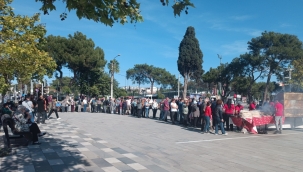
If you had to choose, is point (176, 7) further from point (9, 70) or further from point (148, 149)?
point (9, 70)

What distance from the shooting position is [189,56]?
54094mm

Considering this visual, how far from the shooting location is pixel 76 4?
14.5 feet

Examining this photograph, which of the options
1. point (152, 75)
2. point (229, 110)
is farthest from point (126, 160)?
point (152, 75)

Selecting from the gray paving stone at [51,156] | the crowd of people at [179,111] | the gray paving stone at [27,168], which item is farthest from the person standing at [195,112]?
the gray paving stone at [27,168]

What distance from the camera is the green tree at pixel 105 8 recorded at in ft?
14.2

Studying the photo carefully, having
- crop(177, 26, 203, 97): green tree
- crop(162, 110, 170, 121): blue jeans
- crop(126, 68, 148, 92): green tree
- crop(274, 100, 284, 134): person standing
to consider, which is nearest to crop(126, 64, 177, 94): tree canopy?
crop(126, 68, 148, 92): green tree

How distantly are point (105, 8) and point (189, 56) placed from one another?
1995 inches

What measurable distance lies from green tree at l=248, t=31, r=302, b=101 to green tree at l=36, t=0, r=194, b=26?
3931 cm

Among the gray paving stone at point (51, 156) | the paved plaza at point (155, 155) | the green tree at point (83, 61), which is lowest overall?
the paved plaza at point (155, 155)

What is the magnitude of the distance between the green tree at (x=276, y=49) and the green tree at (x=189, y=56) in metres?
13.9

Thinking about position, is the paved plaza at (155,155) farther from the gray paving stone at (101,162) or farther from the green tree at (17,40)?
the green tree at (17,40)

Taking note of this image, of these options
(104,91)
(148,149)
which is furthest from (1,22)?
(104,91)

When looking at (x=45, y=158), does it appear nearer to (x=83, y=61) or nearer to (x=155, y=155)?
(x=155, y=155)

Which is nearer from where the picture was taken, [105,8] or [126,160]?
[105,8]
